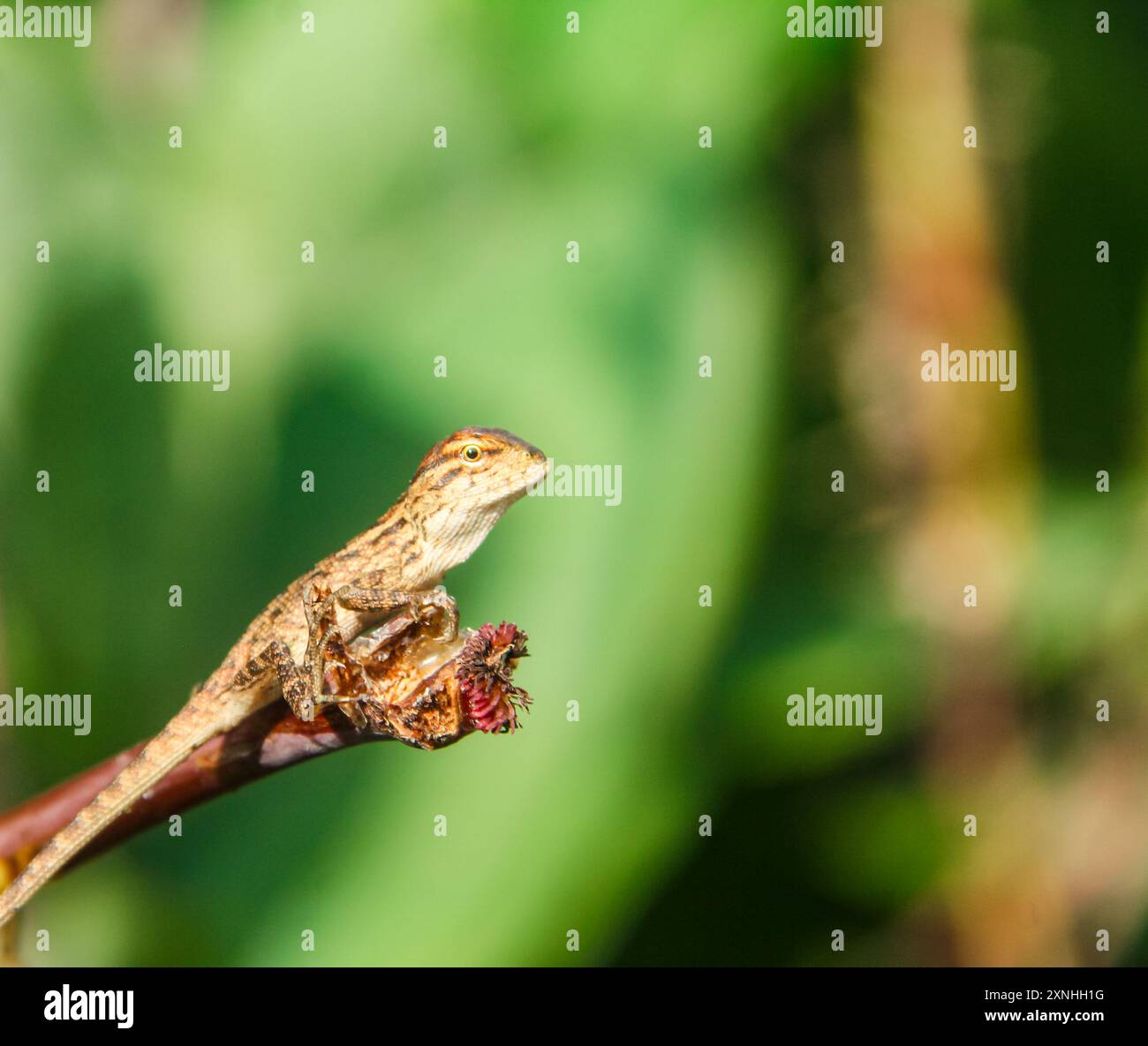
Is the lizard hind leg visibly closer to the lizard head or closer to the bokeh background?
the lizard head

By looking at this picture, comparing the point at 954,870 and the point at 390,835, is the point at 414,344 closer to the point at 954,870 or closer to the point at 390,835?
the point at 390,835

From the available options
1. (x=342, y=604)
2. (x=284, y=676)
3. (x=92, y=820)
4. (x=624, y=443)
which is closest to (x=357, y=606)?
(x=342, y=604)

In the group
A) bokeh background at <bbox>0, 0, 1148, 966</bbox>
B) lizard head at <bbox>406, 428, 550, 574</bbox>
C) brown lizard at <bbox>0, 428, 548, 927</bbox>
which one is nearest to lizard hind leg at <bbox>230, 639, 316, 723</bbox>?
brown lizard at <bbox>0, 428, 548, 927</bbox>

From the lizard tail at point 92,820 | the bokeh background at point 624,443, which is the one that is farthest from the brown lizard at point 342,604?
the bokeh background at point 624,443

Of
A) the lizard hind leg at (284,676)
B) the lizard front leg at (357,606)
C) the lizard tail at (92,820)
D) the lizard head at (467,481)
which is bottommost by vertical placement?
the lizard tail at (92,820)

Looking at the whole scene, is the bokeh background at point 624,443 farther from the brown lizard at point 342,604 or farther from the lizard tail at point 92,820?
the lizard tail at point 92,820

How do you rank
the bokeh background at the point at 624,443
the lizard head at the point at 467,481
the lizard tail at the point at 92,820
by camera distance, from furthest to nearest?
the bokeh background at the point at 624,443, the lizard head at the point at 467,481, the lizard tail at the point at 92,820
